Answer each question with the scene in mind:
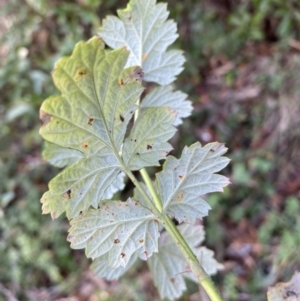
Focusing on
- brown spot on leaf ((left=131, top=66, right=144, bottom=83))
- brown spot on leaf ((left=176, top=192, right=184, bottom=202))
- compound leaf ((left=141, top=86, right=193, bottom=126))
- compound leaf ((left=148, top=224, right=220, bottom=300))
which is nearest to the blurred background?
compound leaf ((left=148, top=224, right=220, bottom=300))

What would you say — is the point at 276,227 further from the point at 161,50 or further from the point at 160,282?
the point at 161,50

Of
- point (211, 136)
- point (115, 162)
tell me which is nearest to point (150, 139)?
point (115, 162)

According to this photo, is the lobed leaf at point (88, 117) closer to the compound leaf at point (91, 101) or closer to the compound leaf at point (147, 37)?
the compound leaf at point (91, 101)

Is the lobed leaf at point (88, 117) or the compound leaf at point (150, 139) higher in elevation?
the lobed leaf at point (88, 117)

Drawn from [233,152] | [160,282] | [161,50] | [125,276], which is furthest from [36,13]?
[160,282]

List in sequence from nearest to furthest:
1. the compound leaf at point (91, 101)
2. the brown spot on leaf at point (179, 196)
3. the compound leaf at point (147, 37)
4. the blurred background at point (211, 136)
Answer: the compound leaf at point (91, 101)
the brown spot on leaf at point (179, 196)
the compound leaf at point (147, 37)
the blurred background at point (211, 136)

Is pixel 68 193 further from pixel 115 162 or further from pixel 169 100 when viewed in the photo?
pixel 169 100

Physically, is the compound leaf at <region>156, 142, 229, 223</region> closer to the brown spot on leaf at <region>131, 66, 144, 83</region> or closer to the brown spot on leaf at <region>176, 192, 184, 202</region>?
the brown spot on leaf at <region>176, 192, 184, 202</region>

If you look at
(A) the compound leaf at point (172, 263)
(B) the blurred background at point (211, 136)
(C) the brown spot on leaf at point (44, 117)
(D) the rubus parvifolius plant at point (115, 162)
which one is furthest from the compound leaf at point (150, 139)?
(B) the blurred background at point (211, 136)
